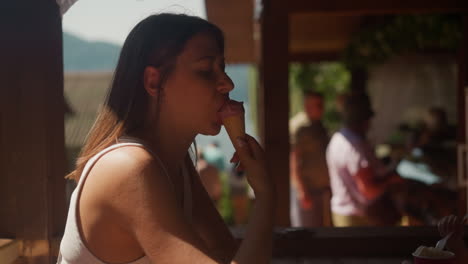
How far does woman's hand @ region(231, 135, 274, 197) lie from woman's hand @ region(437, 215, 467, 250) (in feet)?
1.44

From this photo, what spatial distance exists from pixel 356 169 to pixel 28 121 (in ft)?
8.54

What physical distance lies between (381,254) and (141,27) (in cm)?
130

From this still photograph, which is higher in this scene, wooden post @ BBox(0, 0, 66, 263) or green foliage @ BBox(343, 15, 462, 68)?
green foliage @ BBox(343, 15, 462, 68)

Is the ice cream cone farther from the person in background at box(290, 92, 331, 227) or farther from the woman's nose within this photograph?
the person in background at box(290, 92, 331, 227)

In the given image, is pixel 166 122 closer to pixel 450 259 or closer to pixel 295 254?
pixel 450 259

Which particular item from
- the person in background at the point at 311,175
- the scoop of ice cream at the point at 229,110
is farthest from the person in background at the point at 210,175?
the scoop of ice cream at the point at 229,110

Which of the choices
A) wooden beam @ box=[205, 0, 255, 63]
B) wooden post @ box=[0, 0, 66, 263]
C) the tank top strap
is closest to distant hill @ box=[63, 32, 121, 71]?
wooden post @ box=[0, 0, 66, 263]

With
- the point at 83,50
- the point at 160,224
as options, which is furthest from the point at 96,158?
the point at 83,50

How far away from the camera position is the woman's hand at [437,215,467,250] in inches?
57.9

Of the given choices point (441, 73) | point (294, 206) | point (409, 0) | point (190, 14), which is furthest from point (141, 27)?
point (441, 73)

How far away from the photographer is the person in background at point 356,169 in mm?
4191

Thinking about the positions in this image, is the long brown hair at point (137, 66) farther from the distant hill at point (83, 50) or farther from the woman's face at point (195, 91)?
the distant hill at point (83, 50)

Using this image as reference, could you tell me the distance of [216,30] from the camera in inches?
60.4

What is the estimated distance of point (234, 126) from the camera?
1485 mm
